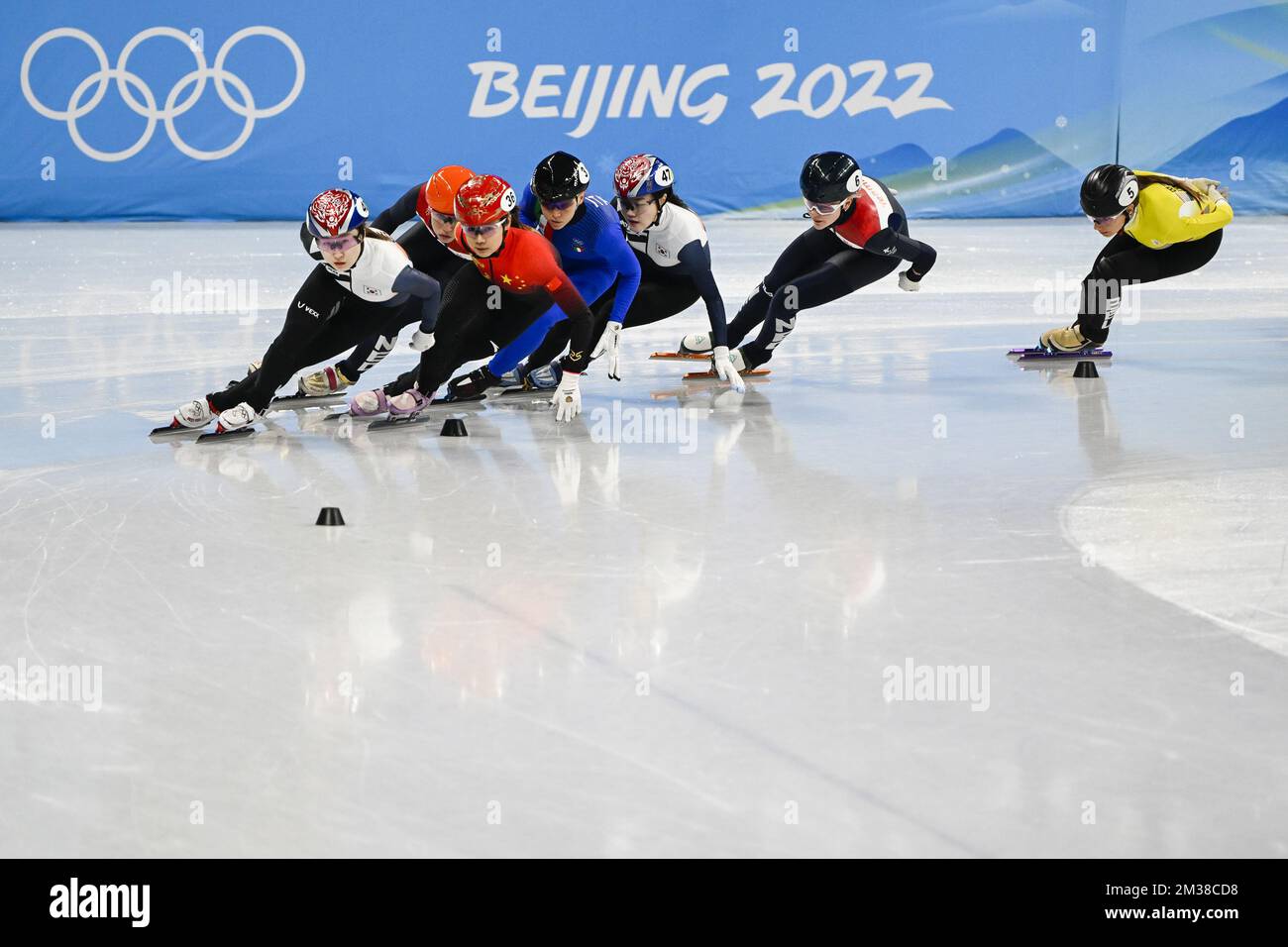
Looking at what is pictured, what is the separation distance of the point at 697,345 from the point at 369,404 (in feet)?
7.52

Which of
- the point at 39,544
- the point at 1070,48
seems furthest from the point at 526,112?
the point at 39,544

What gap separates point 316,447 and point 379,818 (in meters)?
3.31

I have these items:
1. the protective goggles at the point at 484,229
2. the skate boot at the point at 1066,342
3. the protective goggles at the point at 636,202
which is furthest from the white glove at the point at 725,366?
the skate boot at the point at 1066,342

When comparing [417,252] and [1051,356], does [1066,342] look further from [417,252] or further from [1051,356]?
[417,252]

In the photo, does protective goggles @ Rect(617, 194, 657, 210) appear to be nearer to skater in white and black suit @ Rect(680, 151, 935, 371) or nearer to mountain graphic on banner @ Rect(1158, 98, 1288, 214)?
skater in white and black suit @ Rect(680, 151, 935, 371)

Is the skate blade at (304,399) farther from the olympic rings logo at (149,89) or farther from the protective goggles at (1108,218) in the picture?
the olympic rings logo at (149,89)

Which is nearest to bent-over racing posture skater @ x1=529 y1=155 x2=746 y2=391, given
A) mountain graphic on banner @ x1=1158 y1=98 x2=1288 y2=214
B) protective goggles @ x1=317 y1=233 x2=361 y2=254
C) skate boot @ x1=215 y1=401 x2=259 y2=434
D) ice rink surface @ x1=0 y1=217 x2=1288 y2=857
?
ice rink surface @ x1=0 y1=217 x2=1288 y2=857

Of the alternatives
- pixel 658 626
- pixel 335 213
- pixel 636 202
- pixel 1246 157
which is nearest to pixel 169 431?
pixel 335 213

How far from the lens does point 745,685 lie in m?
2.79

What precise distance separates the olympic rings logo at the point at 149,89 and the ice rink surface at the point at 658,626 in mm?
8410

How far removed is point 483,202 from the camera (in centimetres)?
554

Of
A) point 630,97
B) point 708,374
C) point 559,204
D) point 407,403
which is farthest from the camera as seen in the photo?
point 630,97

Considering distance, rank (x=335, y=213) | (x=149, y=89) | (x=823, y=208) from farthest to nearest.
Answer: (x=149, y=89)
(x=823, y=208)
(x=335, y=213)

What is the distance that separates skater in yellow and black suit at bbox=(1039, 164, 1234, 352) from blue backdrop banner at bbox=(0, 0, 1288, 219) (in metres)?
8.07
